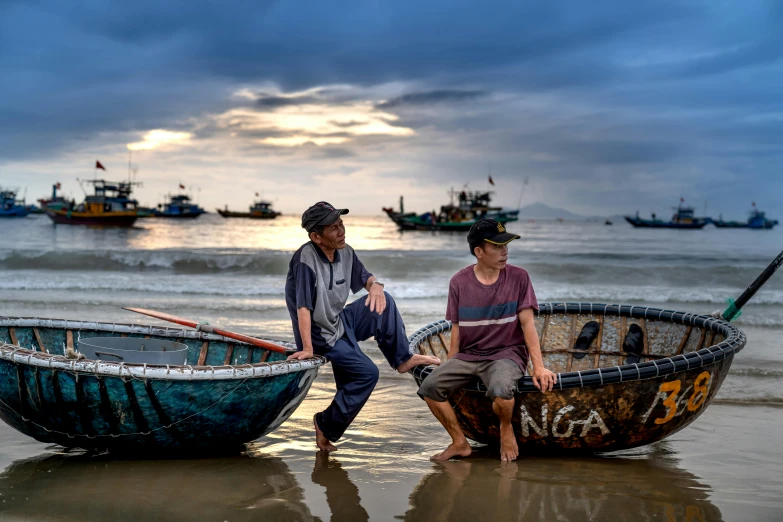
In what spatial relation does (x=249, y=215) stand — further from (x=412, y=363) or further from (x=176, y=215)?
(x=412, y=363)

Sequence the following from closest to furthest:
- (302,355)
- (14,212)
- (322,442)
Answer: (302,355)
(322,442)
(14,212)

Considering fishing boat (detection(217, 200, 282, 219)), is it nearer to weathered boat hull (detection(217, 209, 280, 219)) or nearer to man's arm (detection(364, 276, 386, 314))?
weathered boat hull (detection(217, 209, 280, 219))

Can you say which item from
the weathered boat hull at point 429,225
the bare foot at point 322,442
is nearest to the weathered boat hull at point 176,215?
the weathered boat hull at point 429,225

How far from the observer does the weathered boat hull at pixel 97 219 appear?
2191 inches

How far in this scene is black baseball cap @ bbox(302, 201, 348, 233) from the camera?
359 centimetres

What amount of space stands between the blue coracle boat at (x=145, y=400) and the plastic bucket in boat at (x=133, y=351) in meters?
0.35

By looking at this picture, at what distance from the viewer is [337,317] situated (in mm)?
3787

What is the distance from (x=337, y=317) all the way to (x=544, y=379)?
119cm

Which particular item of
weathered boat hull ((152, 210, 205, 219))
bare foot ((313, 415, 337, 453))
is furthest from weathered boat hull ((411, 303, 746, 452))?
weathered boat hull ((152, 210, 205, 219))

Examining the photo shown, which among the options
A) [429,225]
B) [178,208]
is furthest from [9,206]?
[429,225]

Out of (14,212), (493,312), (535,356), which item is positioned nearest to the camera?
(535,356)

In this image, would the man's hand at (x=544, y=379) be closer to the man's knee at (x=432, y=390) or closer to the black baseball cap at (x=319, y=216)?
the man's knee at (x=432, y=390)

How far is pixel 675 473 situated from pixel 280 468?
2.12 meters

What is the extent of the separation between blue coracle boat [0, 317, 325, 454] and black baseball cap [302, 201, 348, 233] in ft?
2.42
